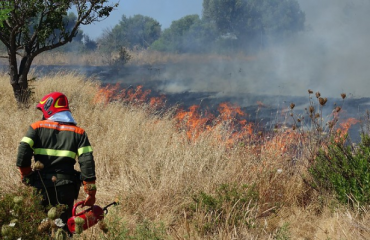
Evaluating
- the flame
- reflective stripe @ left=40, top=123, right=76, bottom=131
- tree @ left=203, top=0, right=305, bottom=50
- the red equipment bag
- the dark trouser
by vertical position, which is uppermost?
tree @ left=203, top=0, right=305, bottom=50

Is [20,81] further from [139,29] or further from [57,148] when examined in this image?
[139,29]

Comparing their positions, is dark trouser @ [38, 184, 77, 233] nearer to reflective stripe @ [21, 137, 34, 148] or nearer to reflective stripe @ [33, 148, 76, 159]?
reflective stripe @ [33, 148, 76, 159]

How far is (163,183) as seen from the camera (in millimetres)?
5113

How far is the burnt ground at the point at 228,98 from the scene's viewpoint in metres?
11.4

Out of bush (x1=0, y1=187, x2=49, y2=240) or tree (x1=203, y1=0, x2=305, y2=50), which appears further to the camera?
tree (x1=203, y1=0, x2=305, y2=50)

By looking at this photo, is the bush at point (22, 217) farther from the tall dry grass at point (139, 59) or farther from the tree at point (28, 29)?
the tall dry grass at point (139, 59)

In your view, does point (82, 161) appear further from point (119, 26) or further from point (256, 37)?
point (119, 26)

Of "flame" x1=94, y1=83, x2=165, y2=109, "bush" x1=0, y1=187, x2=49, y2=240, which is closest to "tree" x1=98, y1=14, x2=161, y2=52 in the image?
"flame" x1=94, y1=83, x2=165, y2=109

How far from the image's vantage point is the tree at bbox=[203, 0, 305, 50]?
27.4m

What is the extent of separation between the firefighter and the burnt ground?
16.3 feet

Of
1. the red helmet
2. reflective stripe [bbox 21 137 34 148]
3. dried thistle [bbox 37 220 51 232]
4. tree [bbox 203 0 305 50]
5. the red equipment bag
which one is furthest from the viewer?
tree [bbox 203 0 305 50]

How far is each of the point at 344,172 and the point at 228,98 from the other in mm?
9771

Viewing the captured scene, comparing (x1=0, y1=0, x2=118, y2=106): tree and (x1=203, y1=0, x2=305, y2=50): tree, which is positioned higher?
(x1=203, y1=0, x2=305, y2=50): tree

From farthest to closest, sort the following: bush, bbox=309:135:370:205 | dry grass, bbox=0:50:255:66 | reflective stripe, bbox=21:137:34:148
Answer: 1. dry grass, bbox=0:50:255:66
2. bush, bbox=309:135:370:205
3. reflective stripe, bbox=21:137:34:148
